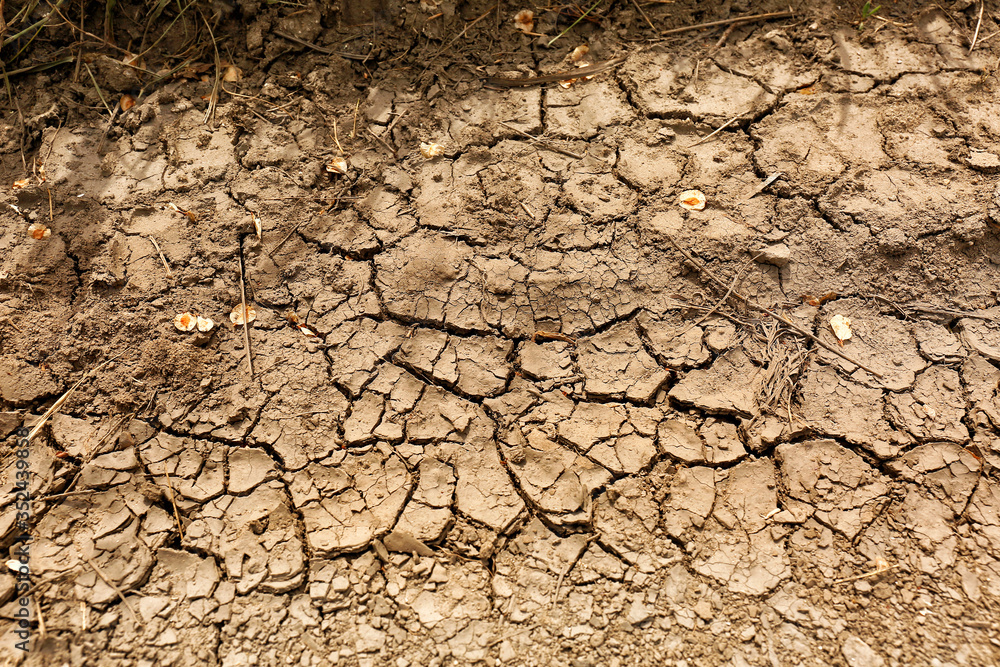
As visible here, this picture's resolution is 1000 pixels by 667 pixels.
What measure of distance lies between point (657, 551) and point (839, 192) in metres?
1.54

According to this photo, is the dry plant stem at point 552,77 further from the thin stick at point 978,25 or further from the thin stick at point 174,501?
the thin stick at point 174,501

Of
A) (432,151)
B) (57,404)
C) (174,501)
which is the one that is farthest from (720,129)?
(57,404)

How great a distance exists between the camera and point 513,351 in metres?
2.23

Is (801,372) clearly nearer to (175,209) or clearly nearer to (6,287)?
Answer: (175,209)

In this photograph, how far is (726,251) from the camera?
7.54 ft

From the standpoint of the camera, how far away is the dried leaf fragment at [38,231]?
93.7 inches

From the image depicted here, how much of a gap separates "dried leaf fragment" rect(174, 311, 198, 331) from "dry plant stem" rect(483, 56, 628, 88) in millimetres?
1563

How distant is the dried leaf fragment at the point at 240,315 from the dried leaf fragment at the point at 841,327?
2.17 m

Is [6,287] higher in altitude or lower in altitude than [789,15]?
lower

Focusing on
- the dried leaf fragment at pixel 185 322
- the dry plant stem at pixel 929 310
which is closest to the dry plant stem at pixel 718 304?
the dry plant stem at pixel 929 310

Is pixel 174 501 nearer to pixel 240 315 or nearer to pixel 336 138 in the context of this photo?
pixel 240 315

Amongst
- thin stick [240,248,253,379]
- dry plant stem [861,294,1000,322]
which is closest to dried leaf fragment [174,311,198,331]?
thin stick [240,248,253,379]

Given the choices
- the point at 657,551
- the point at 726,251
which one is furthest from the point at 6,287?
the point at 726,251

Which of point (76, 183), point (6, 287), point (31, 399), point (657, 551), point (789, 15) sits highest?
point (789, 15)
